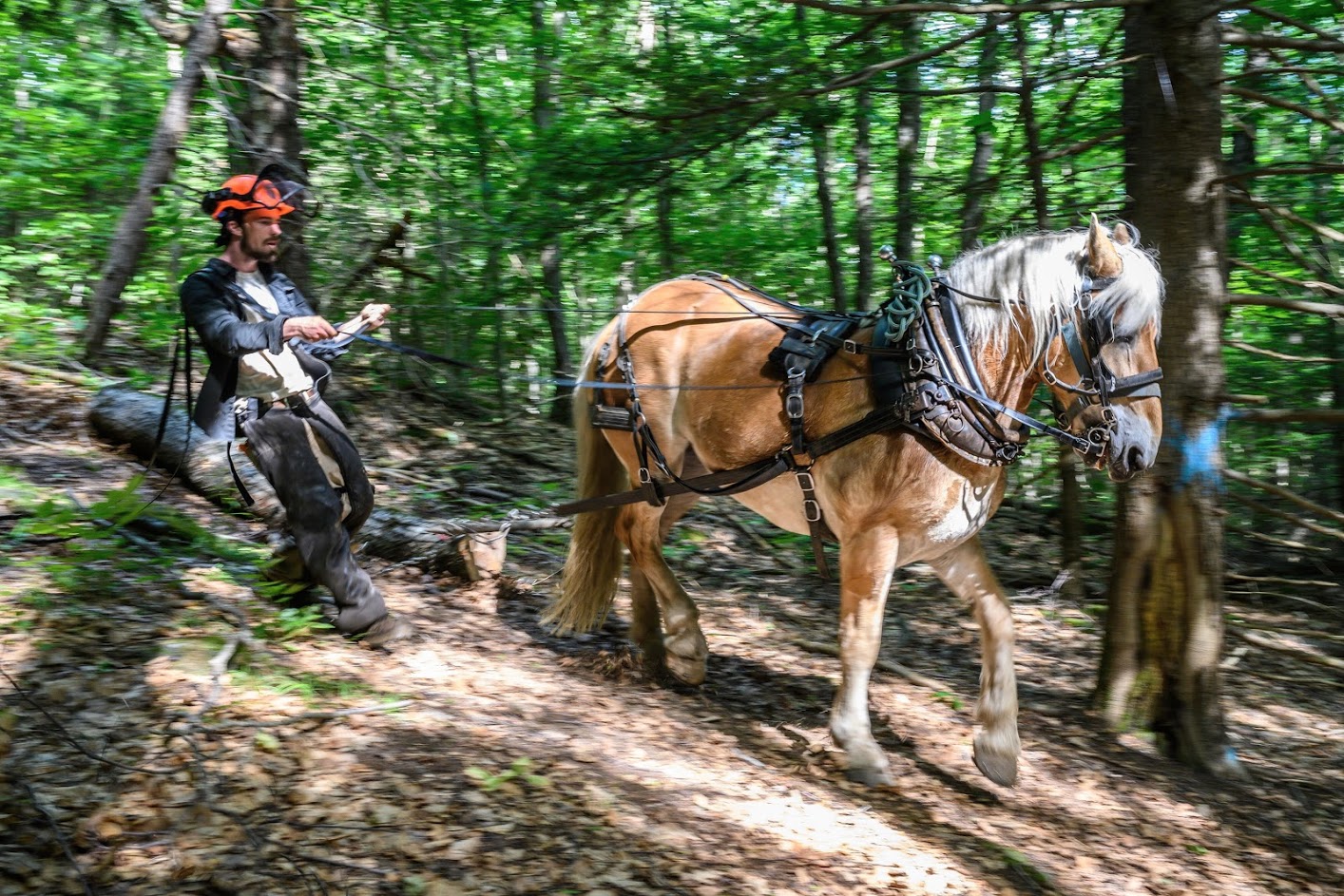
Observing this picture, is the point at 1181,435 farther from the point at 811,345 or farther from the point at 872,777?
the point at 872,777

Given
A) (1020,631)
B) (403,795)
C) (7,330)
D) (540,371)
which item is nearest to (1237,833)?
(1020,631)

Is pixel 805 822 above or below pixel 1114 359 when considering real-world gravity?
below

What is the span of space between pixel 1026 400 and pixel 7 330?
8436 millimetres

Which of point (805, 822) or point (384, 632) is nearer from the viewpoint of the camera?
point (805, 822)

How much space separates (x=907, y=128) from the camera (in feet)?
28.8

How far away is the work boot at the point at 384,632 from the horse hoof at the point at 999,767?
287 cm

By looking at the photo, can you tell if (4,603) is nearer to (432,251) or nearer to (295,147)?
(295,147)

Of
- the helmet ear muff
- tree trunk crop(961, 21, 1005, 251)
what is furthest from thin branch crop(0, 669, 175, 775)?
tree trunk crop(961, 21, 1005, 251)

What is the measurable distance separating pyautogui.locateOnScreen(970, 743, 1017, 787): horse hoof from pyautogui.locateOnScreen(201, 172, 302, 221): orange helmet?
399cm

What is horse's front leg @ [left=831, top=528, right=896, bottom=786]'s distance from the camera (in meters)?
4.14

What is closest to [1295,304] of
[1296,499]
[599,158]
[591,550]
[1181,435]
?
[1181,435]

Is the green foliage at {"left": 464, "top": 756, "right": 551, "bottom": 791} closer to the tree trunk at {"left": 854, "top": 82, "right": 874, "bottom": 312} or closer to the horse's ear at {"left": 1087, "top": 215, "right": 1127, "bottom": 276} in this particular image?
the horse's ear at {"left": 1087, "top": 215, "right": 1127, "bottom": 276}

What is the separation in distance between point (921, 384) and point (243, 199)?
3047 millimetres

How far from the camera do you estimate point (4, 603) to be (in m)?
4.15
